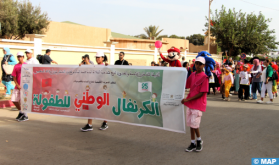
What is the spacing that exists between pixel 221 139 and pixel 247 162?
52.0 inches

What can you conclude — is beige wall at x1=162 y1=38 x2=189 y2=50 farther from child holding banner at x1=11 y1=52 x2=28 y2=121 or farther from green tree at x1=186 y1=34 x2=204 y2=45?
green tree at x1=186 y1=34 x2=204 y2=45

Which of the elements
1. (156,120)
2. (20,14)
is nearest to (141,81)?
(156,120)

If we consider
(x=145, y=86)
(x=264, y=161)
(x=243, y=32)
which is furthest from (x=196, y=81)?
(x=243, y=32)

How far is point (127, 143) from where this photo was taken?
5.38m

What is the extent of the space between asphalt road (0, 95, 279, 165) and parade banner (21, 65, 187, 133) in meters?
0.49

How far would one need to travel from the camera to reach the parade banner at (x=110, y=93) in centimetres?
485

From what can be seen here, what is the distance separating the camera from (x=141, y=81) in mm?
5219

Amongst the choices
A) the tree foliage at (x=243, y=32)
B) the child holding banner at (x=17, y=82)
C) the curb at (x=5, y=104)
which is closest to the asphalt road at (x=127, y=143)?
the child holding banner at (x=17, y=82)

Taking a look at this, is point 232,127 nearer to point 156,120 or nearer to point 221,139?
point 221,139

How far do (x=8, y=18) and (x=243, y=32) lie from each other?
3250 cm

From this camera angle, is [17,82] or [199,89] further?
[17,82]

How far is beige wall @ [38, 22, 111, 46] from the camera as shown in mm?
30797

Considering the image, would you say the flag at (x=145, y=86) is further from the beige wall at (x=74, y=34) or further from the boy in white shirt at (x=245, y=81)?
the beige wall at (x=74, y=34)

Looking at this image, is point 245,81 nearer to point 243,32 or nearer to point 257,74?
point 257,74
